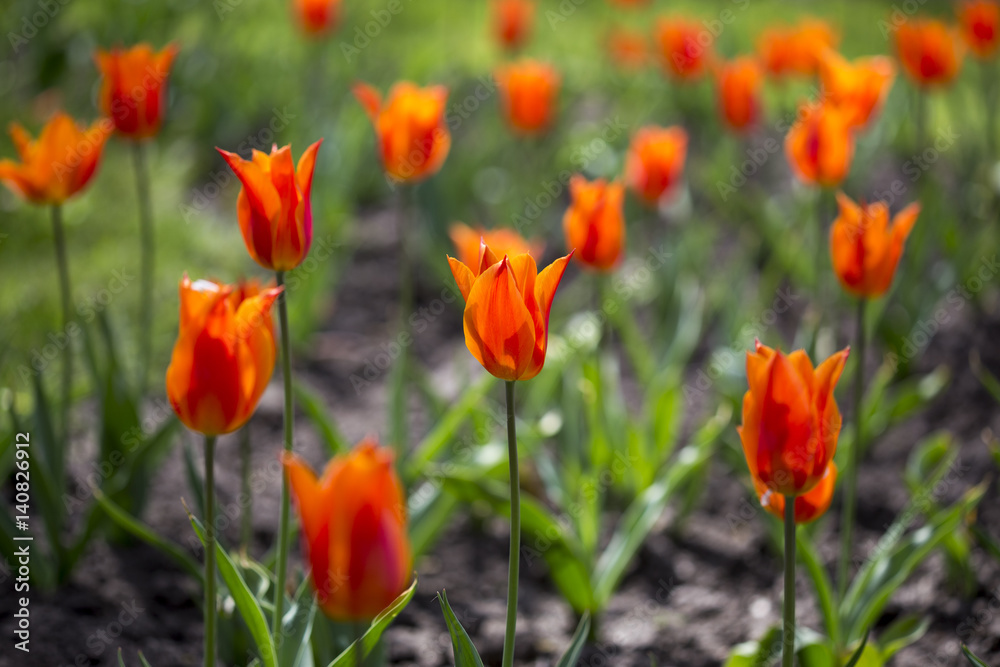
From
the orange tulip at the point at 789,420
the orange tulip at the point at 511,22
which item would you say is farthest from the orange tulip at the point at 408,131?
the orange tulip at the point at 511,22

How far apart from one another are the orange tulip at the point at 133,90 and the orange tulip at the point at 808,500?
166 centimetres

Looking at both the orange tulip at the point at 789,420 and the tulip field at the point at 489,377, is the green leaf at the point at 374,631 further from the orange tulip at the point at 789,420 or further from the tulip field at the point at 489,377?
the orange tulip at the point at 789,420

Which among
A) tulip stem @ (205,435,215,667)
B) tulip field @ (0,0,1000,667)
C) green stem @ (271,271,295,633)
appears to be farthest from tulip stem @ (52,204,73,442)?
tulip stem @ (205,435,215,667)

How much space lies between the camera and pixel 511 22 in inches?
176

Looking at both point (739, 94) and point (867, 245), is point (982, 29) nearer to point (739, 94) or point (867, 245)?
point (739, 94)

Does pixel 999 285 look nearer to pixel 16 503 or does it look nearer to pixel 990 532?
pixel 990 532

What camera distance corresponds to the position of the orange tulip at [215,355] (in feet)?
3.76

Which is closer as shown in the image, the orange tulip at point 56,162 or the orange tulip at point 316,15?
the orange tulip at point 56,162

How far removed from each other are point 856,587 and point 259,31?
6276mm

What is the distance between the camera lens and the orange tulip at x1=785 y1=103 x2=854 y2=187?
2143 mm

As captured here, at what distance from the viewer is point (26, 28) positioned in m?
4.36

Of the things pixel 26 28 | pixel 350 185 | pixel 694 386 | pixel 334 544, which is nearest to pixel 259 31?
pixel 26 28

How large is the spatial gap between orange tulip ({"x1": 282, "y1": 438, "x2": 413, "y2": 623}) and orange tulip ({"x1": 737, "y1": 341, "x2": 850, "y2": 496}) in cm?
55

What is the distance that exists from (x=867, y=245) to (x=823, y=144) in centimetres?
63
